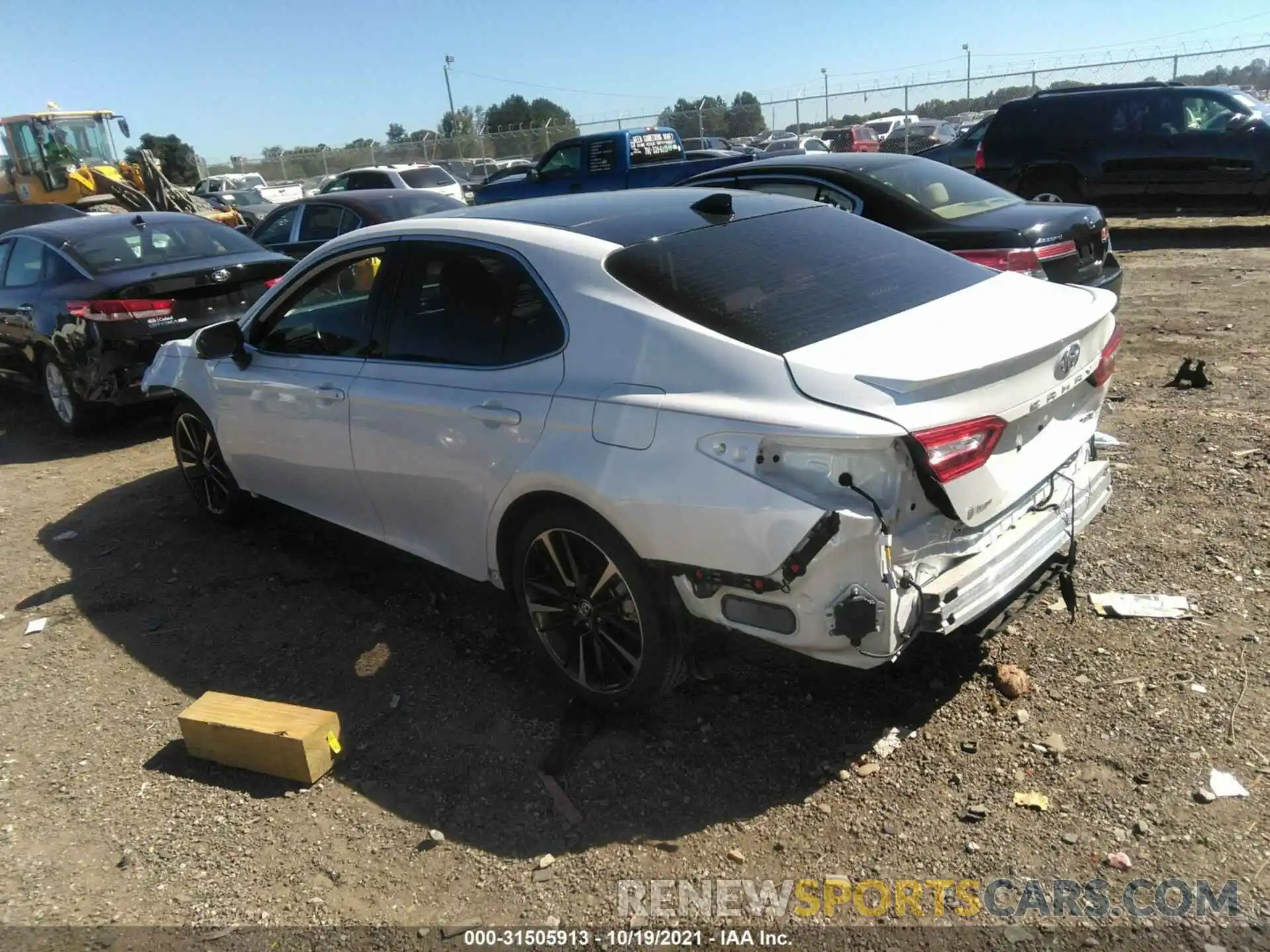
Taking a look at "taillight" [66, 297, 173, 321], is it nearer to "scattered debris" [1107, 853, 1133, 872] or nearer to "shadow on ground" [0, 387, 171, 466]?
"shadow on ground" [0, 387, 171, 466]

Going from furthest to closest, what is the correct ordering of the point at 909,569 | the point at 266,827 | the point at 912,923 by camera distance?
the point at 266,827 < the point at 909,569 < the point at 912,923

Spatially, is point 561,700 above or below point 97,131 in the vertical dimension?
below

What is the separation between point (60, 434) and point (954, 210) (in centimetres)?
763

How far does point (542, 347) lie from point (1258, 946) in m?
2.69

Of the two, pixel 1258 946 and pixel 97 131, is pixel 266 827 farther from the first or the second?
pixel 97 131

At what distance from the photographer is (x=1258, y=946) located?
7.91 ft

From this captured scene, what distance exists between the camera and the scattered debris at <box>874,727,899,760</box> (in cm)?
327

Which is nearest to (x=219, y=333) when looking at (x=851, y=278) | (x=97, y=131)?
(x=851, y=278)

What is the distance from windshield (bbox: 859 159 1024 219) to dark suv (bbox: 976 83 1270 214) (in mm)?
6439

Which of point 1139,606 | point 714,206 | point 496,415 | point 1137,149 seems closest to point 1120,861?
point 1139,606

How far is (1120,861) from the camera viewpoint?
8.86 feet

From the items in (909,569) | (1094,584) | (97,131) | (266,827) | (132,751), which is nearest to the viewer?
(909,569)

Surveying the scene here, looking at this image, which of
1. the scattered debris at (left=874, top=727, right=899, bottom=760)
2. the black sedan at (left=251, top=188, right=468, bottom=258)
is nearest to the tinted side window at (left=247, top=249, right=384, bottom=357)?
the scattered debris at (left=874, top=727, right=899, bottom=760)

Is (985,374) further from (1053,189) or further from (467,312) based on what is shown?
(1053,189)
